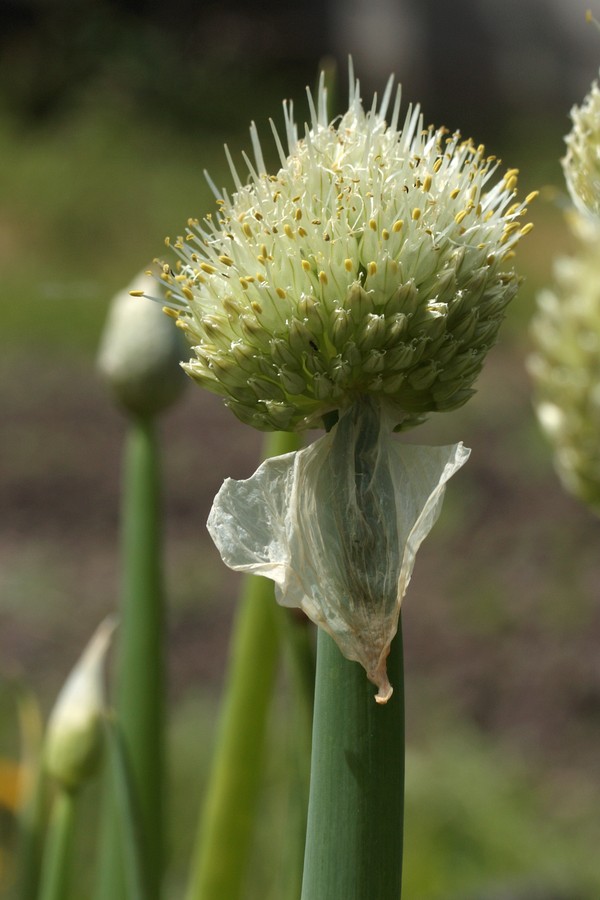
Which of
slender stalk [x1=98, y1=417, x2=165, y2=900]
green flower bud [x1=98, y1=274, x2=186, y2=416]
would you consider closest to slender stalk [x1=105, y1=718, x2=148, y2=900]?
slender stalk [x1=98, y1=417, x2=165, y2=900]

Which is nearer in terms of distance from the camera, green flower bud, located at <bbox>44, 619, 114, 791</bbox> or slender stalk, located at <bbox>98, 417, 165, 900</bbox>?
green flower bud, located at <bbox>44, 619, 114, 791</bbox>

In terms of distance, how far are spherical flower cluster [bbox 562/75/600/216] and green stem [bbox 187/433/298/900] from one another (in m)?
0.35

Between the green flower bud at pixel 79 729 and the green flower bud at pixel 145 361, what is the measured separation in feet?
0.73

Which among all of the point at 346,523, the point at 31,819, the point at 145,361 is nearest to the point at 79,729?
the point at 31,819

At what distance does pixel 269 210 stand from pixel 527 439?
3240 mm

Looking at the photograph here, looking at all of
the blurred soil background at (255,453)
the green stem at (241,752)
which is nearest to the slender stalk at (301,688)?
the green stem at (241,752)

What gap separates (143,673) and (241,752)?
0.34ft

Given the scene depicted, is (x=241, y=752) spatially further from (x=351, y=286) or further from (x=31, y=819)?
(x=351, y=286)

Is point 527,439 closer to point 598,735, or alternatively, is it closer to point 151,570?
point 598,735

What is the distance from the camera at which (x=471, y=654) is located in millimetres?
2568

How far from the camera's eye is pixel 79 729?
0.80m

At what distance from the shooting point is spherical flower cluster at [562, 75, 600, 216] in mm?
542

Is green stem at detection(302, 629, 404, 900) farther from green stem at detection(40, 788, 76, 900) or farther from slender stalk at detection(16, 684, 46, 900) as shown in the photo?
slender stalk at detection(16, 684, 46, 900)

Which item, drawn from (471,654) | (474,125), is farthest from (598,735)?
(474,125)
